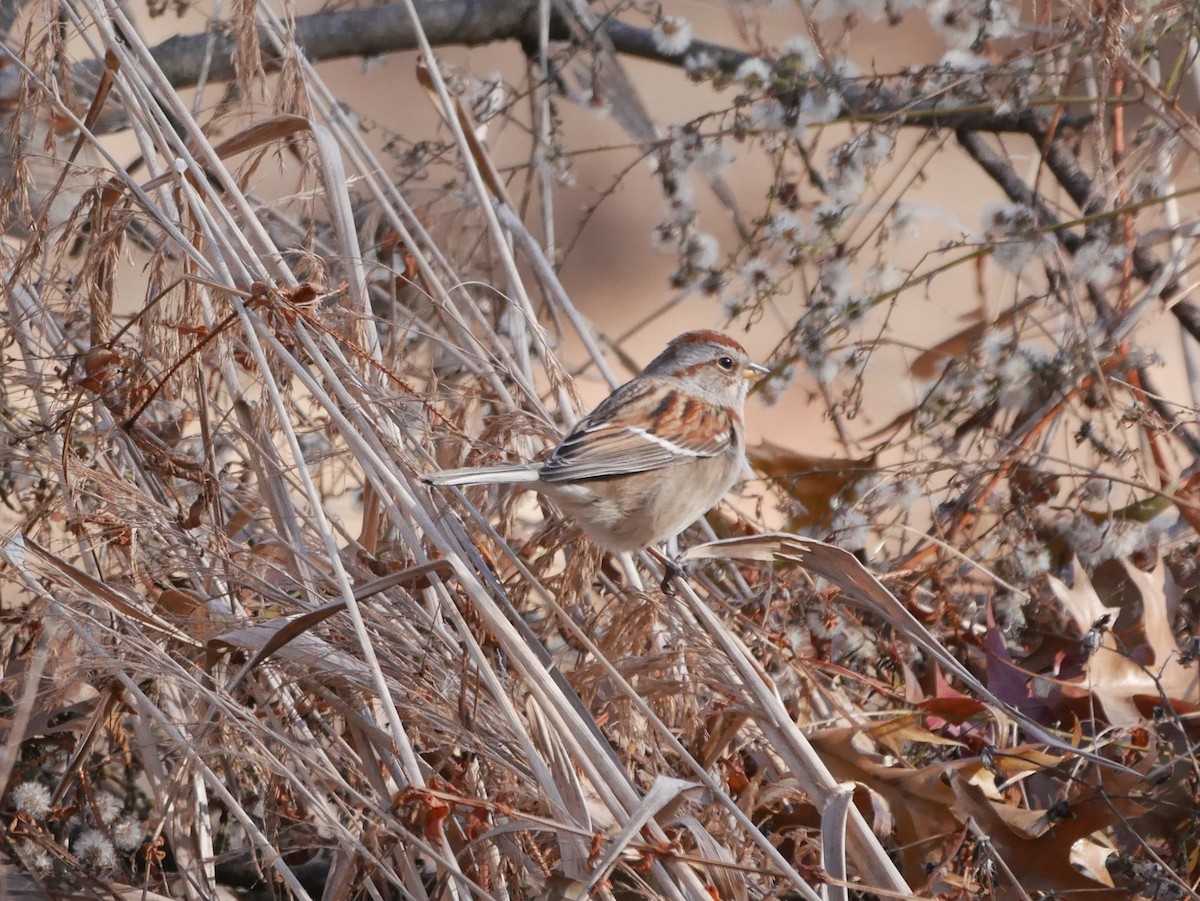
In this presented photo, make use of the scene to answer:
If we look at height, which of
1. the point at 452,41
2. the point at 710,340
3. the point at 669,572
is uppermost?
the point at 452,41

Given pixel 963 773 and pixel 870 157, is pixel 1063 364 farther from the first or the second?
pixel 963 773

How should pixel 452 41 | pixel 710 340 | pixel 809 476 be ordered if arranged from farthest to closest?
pixel 452 41, pixel 809 476, pixel 710 340

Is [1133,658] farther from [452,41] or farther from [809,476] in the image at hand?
[452,41]

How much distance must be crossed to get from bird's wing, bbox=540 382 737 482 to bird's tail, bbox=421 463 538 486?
50 mm

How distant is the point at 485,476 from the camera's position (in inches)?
75.7

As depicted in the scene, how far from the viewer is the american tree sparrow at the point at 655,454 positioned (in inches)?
87.9

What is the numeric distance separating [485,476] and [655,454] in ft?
2.03

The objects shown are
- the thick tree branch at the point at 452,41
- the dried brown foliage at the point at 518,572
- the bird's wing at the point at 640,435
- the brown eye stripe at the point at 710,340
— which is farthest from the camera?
the thick tree branch at the point at 452,41

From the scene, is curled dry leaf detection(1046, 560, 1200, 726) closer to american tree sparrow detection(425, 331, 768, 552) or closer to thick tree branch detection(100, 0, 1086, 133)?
american tree sparrow detection(425, 331, 768, 552)

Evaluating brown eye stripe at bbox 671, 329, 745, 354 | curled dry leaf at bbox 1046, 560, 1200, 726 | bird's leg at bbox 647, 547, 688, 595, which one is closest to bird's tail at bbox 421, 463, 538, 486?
bird's leg at bbox 647, 547, 688, 595

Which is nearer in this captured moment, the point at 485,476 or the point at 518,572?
the point at 485,476

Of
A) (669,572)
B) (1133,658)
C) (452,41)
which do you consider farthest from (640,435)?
(452,41)

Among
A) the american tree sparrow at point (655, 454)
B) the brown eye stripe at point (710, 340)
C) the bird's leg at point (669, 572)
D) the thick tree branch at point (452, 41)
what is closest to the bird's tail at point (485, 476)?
the american tree sparrow at point (655, 454)

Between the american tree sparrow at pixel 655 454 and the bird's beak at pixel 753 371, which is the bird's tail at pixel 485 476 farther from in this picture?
the bird's beak at pixel 753 371
